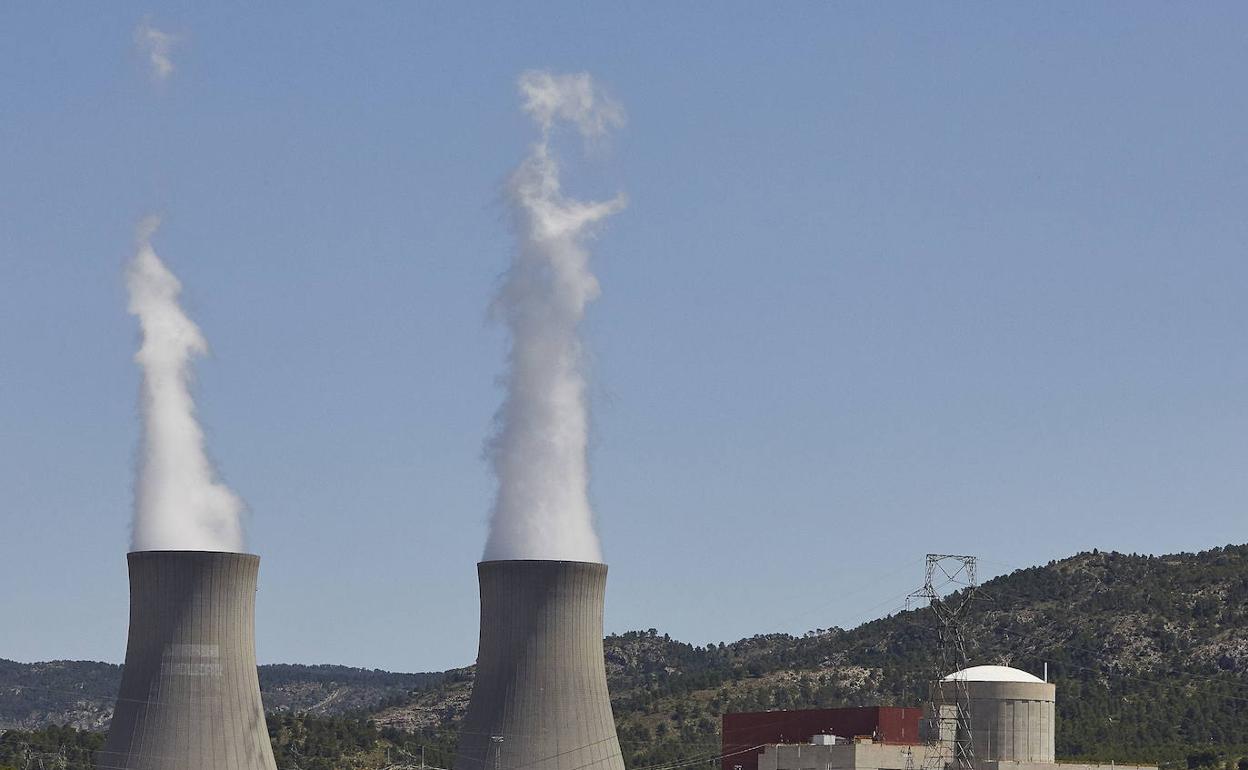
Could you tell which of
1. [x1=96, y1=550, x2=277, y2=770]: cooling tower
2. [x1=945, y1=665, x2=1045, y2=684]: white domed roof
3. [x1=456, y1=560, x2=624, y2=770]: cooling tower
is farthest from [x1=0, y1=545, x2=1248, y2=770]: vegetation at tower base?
[x1=96, y1=550, x2=277, y2=770]: cooling tower

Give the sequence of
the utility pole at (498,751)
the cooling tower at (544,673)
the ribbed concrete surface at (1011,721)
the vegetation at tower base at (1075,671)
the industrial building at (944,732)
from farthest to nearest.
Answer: the vegetation at tower base at (1075,671), the ribbed concrete surface at (1011,721), the industrial building at (944,732), the utility pole at (498,751), the cooling tower at (544,673)

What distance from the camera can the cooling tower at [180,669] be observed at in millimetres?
72000

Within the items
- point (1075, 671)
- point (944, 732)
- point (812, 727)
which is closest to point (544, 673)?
point (812, 727)

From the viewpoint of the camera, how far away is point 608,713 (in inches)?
2982

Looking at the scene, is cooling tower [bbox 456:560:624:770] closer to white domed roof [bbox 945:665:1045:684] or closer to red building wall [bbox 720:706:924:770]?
red building wall [bbox 720:706:924:770]

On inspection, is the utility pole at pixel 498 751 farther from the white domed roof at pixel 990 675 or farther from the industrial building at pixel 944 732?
the white domed roof at pixel 990 675

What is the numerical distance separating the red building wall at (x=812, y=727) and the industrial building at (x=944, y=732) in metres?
0.04

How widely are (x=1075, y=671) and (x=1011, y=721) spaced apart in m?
71.2

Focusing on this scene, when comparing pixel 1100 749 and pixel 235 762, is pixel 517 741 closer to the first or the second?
pixel 235 762

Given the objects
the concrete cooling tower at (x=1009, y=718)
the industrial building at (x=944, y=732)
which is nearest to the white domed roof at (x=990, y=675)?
the industrial building at (x=944, y=732)

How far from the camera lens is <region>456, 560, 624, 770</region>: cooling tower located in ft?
243

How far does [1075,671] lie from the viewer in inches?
6152

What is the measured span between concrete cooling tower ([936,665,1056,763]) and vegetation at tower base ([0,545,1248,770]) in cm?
3082

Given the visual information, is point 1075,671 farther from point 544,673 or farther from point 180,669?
point 180,669
